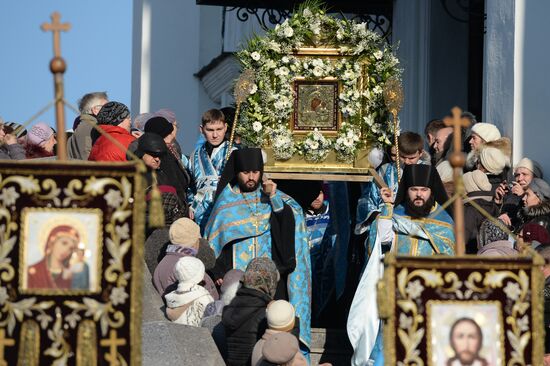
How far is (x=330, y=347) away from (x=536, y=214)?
192cm

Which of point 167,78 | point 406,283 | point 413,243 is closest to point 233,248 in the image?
point 413,243

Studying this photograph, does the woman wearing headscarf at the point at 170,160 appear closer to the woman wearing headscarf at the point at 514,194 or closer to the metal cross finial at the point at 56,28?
the woman wearing headscarf at the point at 514,194

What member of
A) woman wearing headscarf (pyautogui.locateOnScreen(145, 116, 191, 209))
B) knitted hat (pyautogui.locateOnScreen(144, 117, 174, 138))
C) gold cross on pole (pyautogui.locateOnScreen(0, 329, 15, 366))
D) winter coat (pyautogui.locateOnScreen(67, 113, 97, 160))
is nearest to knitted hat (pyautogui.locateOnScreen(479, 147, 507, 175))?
woman wearing headscarf (pyautogui.locateOnScreen(145, 116, 191, 209))

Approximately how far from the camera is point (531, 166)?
17984mm

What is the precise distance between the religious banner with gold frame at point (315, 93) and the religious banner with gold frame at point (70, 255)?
673cm

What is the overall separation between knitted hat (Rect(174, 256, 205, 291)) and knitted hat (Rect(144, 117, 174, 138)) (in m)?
2.39

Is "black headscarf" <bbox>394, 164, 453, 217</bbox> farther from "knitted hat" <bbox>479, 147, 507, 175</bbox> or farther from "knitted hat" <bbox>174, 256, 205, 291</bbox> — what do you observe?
"knitted hat" <bbox>174, 256, 205, 291</bbox>

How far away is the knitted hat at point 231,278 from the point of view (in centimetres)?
1617

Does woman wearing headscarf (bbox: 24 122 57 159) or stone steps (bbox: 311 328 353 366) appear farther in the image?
woman wearing headscarf (bbox: 24 122 57 159)

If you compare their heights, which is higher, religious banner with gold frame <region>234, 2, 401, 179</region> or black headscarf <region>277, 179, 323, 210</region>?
religious banner with gold frame <region>234, 2, 401, 179</region>

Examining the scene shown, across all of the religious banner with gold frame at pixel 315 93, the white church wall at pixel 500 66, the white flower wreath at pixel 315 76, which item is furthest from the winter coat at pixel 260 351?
the white church wall at pixel 500 66

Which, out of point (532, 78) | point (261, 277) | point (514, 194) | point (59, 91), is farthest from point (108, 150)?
point (59, 91)

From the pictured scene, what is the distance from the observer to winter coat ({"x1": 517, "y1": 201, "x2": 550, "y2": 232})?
675 inches

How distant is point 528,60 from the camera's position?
757 inches
